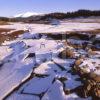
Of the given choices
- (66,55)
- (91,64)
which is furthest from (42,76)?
(66,55)

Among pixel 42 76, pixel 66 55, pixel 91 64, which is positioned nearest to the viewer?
pixel 42 76

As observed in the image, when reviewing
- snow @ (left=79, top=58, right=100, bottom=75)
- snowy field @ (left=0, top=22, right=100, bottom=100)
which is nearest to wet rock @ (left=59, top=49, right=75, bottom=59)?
snowy field @ (left=0, top=22, right=100, bottom=100)

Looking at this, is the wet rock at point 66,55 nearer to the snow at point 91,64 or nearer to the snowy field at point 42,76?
the snowy field at point 42,76

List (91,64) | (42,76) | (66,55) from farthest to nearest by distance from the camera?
1. (66,55)
2. (91,64)
3. (42,76)

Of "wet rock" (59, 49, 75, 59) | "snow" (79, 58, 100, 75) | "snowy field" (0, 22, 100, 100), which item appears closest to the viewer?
"snowy field" (0, 22, 100, 100)

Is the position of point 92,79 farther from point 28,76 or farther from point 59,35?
point 59,35

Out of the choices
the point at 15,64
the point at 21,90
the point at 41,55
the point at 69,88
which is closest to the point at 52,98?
the point at 69,88

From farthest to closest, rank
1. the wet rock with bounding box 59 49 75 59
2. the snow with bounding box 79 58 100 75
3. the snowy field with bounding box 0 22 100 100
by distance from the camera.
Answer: the wet rock with bounding box 59 49 75 59 < the snow with bounding box 79 58 100 75 < the snowy field with bounding box 0 22 100 100

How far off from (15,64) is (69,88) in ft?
16.8

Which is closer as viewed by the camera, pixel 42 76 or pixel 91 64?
pixel 42 76

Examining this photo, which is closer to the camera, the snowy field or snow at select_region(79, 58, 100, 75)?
the snowy field

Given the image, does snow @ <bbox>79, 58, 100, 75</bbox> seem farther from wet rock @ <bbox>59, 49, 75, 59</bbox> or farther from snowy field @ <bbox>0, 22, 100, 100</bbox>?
wet rock @ <bbox>59, 49, 75, 59</bbox>

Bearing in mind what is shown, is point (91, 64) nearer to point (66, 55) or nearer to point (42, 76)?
point (66, 55)

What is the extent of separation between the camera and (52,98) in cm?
1005
